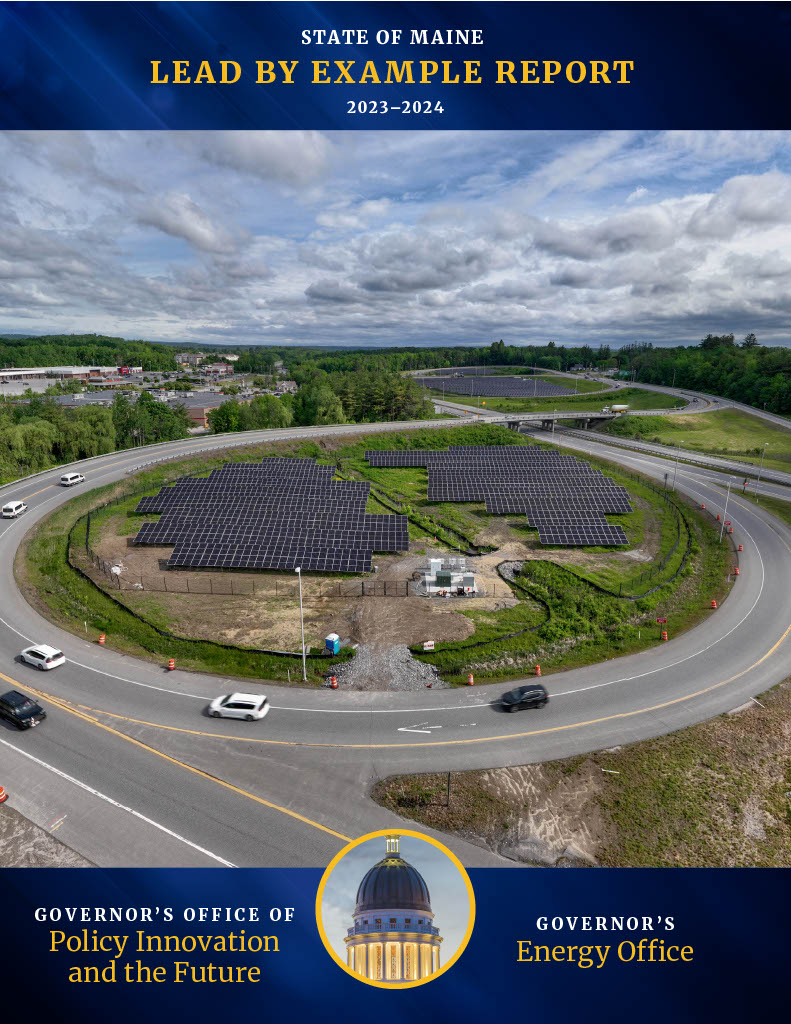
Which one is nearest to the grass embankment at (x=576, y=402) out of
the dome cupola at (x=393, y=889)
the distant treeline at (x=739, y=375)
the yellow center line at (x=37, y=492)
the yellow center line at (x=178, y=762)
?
the distant treeline at (x=739, y=375)

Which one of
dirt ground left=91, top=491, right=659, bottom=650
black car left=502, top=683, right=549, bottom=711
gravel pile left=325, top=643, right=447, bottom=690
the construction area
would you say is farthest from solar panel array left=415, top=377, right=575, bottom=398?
black car left=502, top=683, right=549, bottom=711

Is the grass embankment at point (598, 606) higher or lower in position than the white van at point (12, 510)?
lower

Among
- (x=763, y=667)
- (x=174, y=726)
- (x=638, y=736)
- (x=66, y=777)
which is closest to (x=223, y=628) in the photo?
(x=174, y=726)

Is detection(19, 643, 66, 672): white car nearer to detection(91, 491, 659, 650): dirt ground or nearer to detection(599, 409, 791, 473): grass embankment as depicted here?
detection(91, 491, 659, 650): dirt ground

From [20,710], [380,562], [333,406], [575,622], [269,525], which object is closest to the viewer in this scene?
Answer: [20,710]

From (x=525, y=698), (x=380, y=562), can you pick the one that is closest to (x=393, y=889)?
(x=525, y=698)

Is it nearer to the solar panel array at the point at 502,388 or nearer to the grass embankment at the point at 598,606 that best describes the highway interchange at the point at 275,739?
the grass embankment at the point at 598,606

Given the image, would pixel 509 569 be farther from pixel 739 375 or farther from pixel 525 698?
pixel 739 375
